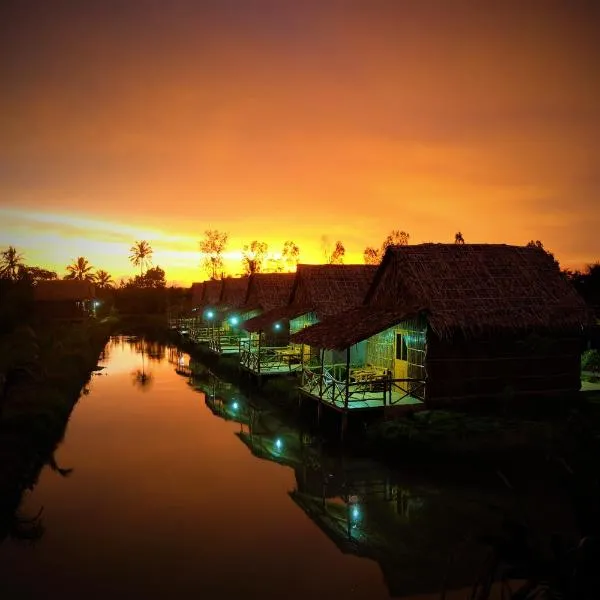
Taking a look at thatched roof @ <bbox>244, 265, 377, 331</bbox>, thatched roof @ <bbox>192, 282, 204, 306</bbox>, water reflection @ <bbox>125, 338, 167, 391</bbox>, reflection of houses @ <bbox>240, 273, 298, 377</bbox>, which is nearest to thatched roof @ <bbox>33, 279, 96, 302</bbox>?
water reflection @ <bbox>125, 338, 167, 391</bbox>

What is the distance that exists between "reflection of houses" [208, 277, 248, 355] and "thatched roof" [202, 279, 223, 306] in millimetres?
3410

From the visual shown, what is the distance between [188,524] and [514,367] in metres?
12.1

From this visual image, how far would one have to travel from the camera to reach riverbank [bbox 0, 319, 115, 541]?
12.4 metres

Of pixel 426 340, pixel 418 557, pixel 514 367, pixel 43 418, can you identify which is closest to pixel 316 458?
pixel 426 340

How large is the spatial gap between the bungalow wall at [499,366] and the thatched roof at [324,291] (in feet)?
30.2

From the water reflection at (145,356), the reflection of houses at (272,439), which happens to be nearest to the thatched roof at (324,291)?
the reflection of houses at (272,439)

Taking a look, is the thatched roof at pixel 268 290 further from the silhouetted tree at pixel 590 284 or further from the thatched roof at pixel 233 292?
the silhouetted tree at pixel 590 284

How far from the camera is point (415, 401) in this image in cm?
1733

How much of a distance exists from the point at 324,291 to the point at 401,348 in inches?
343

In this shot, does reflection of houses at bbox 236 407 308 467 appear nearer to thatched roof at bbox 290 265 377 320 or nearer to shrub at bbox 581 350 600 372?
thatched roof at bbox 290 265 377 320

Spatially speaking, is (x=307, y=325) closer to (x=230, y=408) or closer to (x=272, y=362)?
(x=272, y=362)

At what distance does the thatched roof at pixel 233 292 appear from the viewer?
44156mm

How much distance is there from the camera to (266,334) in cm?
3253

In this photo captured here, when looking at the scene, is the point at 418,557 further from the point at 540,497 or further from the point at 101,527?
the point at 101,527
